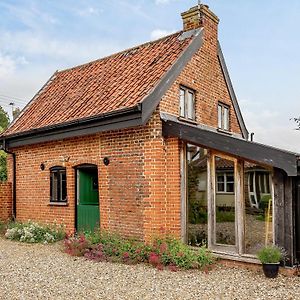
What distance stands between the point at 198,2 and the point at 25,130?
721 cm

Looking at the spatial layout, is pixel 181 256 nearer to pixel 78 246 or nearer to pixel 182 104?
pixel 78 246

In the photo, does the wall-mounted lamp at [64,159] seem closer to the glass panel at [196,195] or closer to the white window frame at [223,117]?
the glass panel at [196,195]

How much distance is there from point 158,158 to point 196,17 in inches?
211

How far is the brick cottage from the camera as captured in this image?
8891mm

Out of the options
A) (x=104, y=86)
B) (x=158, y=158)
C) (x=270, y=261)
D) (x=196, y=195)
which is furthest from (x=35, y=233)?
(x=270, y=261)

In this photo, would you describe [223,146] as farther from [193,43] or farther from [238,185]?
[193,43]

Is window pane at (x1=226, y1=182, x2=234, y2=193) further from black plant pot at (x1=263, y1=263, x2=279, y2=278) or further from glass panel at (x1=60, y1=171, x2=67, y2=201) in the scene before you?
glass panel at (x1=60, y1=171, x2=67, y2=201)

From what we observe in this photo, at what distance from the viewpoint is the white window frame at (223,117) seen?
14.3 meters

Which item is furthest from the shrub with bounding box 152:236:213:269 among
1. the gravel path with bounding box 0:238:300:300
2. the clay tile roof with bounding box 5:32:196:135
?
the clay tile roof with bounding box 5:32:196:135

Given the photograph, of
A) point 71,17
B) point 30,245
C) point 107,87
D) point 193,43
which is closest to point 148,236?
point 30,245

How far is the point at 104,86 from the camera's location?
1286 centimetres

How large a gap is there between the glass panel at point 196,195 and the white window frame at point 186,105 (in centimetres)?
189

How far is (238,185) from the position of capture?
9195 mm

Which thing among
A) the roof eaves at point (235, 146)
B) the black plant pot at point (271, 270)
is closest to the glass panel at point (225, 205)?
the roof eaves at point (235, 146)
